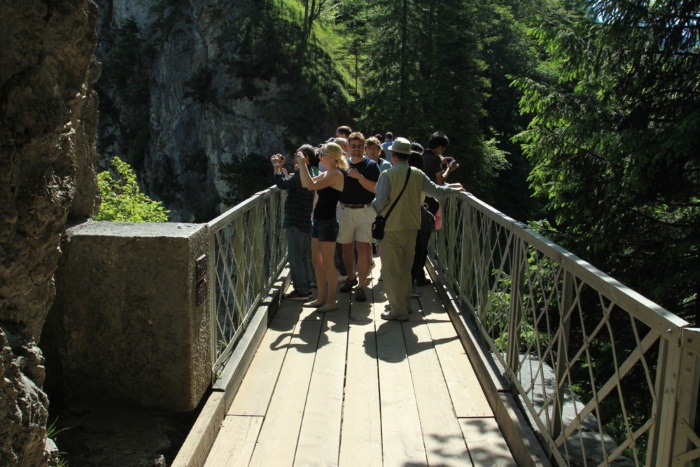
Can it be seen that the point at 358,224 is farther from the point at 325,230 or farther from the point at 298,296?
the point at 298,296

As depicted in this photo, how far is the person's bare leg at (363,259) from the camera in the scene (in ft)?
23.0

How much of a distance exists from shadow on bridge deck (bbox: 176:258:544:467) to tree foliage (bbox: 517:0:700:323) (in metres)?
4.37

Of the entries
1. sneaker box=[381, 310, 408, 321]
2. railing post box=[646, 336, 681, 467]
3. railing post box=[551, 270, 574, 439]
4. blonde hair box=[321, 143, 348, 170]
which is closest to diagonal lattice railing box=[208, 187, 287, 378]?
blonde hair box=[321, 143, 348, 170]

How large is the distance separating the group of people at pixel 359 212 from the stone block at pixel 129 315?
2.58 m

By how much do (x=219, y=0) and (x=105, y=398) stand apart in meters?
36.1

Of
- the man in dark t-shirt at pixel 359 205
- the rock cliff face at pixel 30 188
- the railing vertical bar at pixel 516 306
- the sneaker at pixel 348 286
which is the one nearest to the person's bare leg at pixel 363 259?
the man in dark t-shirt at pixel 359 205

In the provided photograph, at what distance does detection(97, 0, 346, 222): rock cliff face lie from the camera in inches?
1310

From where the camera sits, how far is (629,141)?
8992 mm

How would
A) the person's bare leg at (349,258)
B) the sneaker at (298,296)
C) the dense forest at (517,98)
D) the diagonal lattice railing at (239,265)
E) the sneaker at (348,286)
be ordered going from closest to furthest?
the diagonal lattice railing at (239,265), the sneaker at (298,296), the person's bare leg at (349,258), the sneaker at (348,286), the dense forest at (517,98)

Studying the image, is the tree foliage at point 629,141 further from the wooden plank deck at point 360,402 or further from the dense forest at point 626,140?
the wooden plank deck at point 360,402

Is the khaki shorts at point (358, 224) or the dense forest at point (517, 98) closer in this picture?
the khaki shorts at point (358, 224)

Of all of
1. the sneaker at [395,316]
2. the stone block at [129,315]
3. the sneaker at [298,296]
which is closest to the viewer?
the stone block at [129,315]

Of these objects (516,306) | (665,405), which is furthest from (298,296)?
(665,405)

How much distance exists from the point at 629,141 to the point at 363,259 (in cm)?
441
